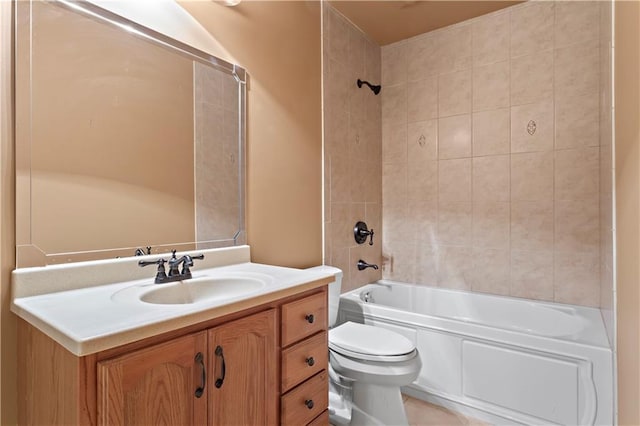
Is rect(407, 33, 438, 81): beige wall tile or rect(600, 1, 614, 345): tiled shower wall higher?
rect(407, 33, 438, 81): beige wall tile

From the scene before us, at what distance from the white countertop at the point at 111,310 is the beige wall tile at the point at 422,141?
6.57 feet

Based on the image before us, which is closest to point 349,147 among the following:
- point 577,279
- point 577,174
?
point 577,174

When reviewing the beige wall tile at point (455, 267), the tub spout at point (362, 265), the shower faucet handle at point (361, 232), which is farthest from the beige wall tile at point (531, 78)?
the tub spout at point (362, 265)

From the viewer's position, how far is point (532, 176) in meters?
2.45

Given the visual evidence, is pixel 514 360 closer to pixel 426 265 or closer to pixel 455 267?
pixel 455 267

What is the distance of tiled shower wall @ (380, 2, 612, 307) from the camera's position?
228 centimetres

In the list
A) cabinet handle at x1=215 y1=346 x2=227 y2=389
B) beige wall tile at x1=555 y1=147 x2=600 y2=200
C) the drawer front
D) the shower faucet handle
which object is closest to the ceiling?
beige wall tile at x1=555 y1=147 x2=600 y2=200

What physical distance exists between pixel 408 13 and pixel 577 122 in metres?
1.40

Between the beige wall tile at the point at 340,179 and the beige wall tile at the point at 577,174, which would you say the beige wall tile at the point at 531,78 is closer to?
the beige wall tile at the point at 577,174

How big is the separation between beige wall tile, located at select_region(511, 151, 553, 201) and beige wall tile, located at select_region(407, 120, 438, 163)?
0.61 metres

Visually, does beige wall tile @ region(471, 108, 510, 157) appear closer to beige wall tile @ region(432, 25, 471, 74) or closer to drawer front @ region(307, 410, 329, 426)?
beige wall tile @ region(432, 25, 471, 74)

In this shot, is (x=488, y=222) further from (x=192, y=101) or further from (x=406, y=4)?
(x=192, y=101)

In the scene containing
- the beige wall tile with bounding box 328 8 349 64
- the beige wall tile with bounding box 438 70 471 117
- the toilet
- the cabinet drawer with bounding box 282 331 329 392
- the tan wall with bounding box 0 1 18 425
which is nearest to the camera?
the tan wall with bounding box 0 1 18 425

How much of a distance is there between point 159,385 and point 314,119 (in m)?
1.85
